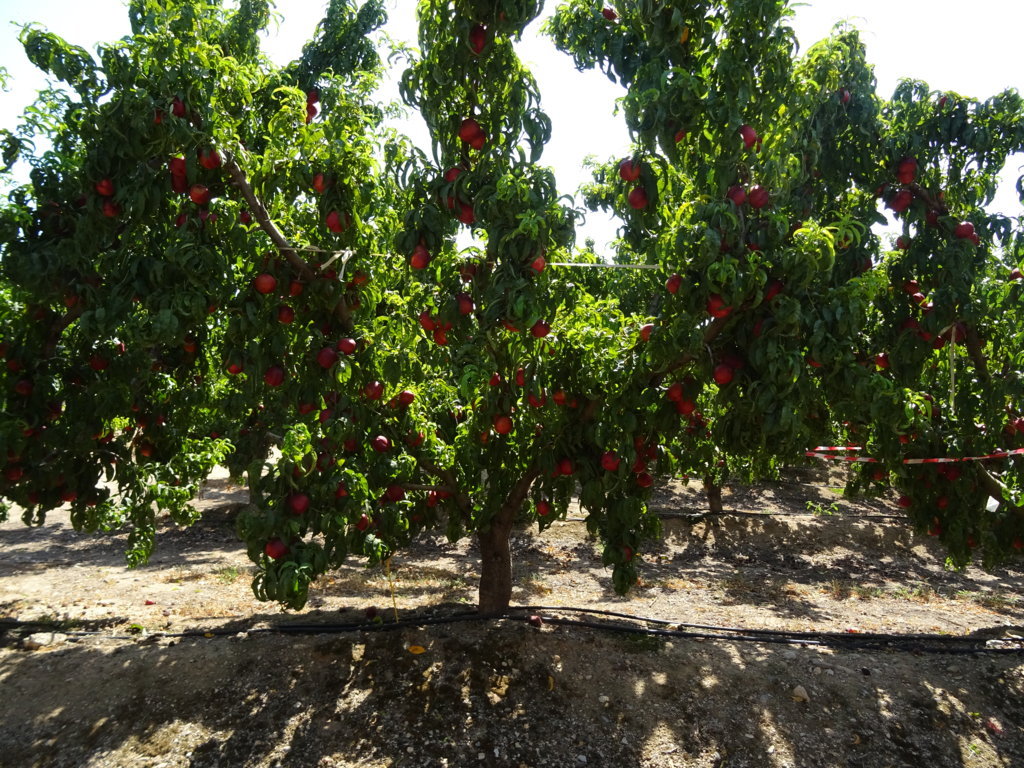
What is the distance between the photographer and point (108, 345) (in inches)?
187

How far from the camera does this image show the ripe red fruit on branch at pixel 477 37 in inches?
130

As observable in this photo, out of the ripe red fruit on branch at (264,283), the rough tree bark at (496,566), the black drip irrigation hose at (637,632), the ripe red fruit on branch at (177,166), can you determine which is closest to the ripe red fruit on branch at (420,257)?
the ripe red fruit on branch at (264,283)

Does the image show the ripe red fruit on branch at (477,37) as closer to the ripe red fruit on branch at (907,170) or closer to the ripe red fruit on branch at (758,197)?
the ripe red fruit on branch at (758,197)

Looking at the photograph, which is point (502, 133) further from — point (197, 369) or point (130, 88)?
point (197, 369)

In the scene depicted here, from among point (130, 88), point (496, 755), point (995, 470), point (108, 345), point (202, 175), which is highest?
point (130, 88)

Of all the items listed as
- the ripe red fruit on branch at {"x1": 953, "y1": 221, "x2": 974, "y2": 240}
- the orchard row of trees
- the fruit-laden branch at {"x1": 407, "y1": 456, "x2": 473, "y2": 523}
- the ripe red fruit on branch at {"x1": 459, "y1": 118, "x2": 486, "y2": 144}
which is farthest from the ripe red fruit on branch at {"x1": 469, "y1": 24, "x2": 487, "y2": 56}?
the ripe red fruit on branch at {"x1": 953, "y1": 221, "x2": 974, "y2": 240}

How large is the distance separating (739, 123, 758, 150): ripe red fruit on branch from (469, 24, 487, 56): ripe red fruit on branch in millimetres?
1292

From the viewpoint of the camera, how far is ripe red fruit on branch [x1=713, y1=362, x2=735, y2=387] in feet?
11.5

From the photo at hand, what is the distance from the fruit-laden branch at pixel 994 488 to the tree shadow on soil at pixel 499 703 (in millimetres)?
1200

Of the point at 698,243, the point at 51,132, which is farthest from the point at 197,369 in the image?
the point at 698,243

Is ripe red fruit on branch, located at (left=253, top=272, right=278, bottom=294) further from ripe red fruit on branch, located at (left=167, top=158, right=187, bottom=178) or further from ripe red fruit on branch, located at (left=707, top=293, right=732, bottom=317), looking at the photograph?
ripe red fruit on branch, located at (left=707, top=293, right=732, bottom=317)

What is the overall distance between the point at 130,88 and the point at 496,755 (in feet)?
13.0

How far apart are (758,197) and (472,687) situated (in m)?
3.32

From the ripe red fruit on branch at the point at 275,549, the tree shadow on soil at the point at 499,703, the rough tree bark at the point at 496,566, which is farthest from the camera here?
the rough tree bark at the point at 496,566
